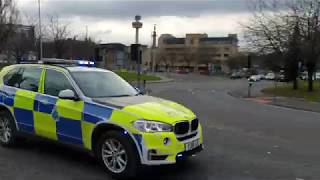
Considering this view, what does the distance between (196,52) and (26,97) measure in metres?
134

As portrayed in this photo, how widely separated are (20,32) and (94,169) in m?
50.5

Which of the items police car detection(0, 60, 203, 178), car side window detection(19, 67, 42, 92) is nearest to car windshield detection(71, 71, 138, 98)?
police car detection(0, 60, 203, 178)

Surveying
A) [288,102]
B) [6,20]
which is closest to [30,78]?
[288,102]

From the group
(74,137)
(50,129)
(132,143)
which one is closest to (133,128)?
(132,143)

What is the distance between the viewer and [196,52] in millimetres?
140875

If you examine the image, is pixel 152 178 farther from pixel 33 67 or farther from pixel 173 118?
pixel 33 67

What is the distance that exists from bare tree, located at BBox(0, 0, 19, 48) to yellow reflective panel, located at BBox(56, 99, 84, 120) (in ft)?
114

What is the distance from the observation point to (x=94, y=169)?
7.22 m

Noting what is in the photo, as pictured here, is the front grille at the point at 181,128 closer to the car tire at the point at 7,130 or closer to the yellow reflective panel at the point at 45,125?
the yellow reflective panel at the point at 45,125

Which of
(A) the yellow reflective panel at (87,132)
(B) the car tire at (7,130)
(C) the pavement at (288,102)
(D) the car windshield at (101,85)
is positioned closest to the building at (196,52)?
(C) the pavement at (288,102)

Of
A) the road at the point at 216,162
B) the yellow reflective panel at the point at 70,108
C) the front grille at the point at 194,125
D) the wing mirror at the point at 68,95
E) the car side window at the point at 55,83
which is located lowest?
the road at the point at 216,162

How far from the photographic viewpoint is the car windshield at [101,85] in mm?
7500

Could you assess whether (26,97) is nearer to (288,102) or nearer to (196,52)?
(288,102)

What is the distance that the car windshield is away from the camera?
7.50 metres
